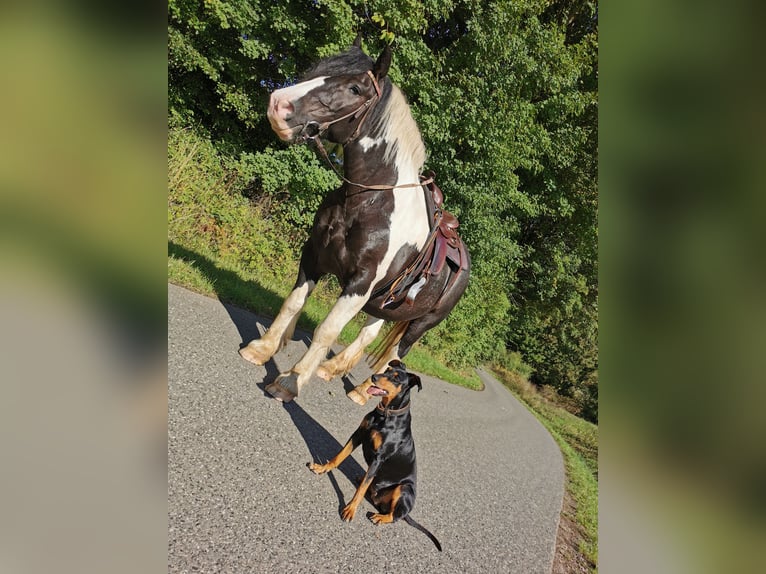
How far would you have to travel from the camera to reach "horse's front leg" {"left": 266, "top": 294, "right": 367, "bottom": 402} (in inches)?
123

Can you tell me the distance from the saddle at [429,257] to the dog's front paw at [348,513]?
163 centimetres

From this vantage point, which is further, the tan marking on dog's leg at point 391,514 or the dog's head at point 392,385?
the dog's head at point 392,385

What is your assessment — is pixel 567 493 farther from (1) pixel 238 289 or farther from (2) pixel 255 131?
(2) pixel 255 131

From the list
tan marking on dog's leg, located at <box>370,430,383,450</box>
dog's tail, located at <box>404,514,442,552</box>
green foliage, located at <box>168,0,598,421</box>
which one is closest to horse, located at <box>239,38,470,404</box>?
tan marking on dog's leg, located at <box>370,430,383,450</box>

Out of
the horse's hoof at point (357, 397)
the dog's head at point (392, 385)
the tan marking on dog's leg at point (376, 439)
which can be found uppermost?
the dog's head at point (392, 385)

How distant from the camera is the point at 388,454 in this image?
2.68m

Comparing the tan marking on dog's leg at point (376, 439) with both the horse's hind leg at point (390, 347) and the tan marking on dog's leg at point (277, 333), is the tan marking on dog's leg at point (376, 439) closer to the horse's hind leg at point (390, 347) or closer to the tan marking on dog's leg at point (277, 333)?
the tan marking on dog's leg at point (277, 333)

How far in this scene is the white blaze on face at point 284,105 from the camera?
2617 mm

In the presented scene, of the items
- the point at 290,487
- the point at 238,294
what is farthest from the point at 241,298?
the point at 290,487

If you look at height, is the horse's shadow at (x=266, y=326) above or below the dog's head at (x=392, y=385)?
below

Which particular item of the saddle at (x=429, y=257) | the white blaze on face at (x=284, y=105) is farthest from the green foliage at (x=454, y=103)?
the white blaze on face at (x=284, y=105)

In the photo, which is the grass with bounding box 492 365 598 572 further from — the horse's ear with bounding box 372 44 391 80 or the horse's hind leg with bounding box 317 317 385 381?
the horse's ear with bounding box 372 44 391 80
